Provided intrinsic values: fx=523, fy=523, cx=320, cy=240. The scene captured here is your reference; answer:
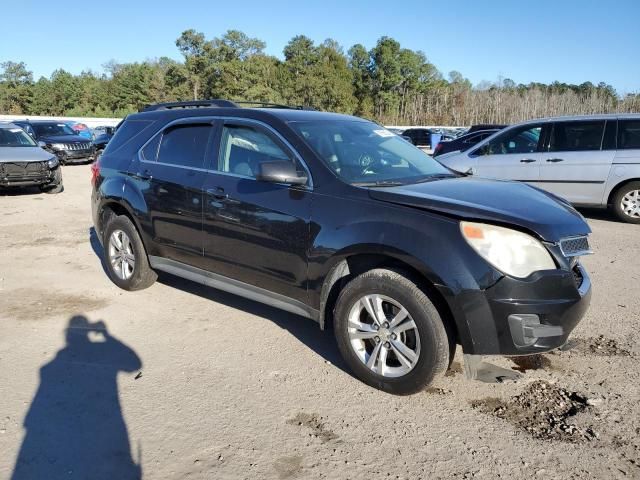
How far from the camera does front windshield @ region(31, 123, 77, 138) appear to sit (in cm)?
2048

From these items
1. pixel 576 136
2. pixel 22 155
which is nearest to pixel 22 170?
pixel 22 155

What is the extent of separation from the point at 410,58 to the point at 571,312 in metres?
77.1

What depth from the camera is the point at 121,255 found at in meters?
5.43

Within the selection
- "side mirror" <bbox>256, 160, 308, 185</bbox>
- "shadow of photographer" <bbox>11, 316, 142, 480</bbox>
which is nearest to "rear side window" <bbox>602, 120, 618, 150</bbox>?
"side mirror" <bbox>256, 160, 308, 185</bbox>

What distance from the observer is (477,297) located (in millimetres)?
2957

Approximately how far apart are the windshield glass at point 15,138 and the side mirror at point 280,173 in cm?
1119

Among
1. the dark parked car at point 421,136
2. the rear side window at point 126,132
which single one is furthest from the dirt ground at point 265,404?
the dark parked car at point 421,136

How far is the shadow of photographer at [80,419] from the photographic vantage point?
265 centimetres

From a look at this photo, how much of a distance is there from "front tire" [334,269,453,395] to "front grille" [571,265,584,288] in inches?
33.3

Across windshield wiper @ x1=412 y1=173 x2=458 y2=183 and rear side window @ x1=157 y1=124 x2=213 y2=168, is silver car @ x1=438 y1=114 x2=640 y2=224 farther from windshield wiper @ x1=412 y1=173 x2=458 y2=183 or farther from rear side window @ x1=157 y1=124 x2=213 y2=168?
rear side window @ x1=157 y1=124 x2=213 y2=168

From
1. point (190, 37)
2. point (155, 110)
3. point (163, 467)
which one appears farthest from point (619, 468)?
point (190, 37)

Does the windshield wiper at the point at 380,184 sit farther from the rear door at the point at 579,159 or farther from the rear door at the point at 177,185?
the rear door at the point at 579,159

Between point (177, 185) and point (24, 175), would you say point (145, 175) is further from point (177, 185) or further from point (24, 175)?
point (24, 175)

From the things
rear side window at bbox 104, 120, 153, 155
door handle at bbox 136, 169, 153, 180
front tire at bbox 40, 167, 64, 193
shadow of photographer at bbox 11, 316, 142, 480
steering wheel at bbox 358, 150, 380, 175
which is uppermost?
rear side window at bbox 104, 120, 153, 155
